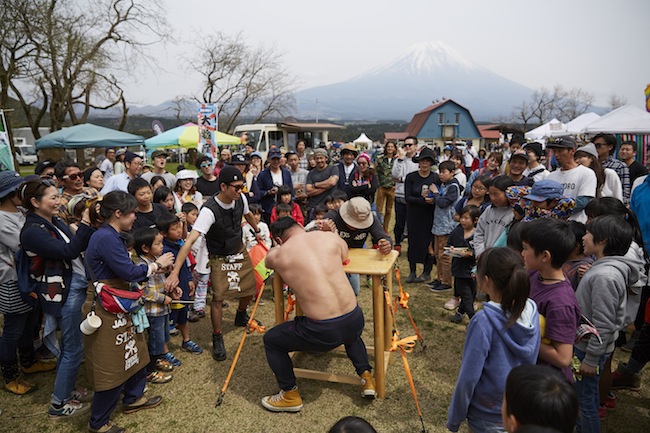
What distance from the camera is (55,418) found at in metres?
3.38

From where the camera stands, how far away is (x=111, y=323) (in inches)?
119

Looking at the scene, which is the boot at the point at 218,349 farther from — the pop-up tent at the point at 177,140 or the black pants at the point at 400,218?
the pop-up tent at the point at 177,140

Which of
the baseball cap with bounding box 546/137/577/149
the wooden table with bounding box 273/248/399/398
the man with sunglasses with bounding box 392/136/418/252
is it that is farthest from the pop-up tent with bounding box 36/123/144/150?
the baseball cap with bounding box 546/137/577/149

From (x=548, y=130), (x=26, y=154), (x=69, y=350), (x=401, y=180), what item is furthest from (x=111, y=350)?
(x=26, y=154)

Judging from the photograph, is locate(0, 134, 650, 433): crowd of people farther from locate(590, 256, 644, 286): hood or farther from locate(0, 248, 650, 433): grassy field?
locate(0, 248, 650, 433): grassy field

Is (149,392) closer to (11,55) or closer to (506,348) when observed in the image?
(506,348)

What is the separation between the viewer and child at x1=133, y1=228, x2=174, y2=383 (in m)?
3.74

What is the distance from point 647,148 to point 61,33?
73.8 ft

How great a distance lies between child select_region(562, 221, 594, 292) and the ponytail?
4.46 ft

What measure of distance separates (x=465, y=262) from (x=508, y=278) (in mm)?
3053

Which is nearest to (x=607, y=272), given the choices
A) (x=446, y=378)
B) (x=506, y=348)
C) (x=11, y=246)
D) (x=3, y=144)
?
(x=506, y=348)

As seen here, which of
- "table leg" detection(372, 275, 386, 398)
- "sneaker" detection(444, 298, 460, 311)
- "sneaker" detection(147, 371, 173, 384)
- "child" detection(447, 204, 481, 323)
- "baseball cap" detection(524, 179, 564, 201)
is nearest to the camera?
"table leg" detection(372, 275, 386, 398)

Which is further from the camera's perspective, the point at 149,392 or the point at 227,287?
the point at 227,287

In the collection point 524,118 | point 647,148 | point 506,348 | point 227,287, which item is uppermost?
point 524,118
